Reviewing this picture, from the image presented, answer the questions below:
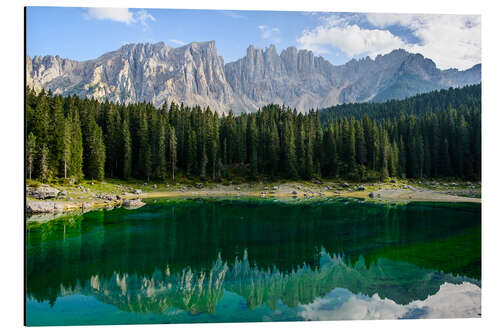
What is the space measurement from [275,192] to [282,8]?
98.6 feet

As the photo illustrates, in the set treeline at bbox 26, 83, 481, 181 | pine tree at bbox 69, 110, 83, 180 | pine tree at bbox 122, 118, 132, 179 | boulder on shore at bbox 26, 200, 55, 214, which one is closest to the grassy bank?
pine tree at bbox 69, 110, 83, 180

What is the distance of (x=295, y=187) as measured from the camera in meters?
40.2

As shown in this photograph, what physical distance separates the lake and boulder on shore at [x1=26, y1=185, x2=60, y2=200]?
2.68 metres

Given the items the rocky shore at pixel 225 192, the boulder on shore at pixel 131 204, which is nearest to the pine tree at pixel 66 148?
the rocky shore at pixel 225 192

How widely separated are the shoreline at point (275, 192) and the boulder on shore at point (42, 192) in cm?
236

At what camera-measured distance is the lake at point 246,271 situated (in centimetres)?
802

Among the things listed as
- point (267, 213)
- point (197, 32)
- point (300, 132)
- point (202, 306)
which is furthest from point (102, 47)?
point (300, 132)

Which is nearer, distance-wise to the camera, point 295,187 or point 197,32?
point 197,32

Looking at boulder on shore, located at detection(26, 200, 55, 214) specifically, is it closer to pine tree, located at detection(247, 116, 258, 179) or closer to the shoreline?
the shoreline

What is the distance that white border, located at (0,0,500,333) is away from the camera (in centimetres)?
757

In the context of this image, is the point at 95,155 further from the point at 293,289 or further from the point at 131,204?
the point at 293,289

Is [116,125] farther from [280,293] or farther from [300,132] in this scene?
[280,293]

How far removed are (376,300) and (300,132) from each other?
3945 centimetres

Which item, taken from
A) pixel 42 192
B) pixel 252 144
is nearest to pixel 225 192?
pixel 252 144
